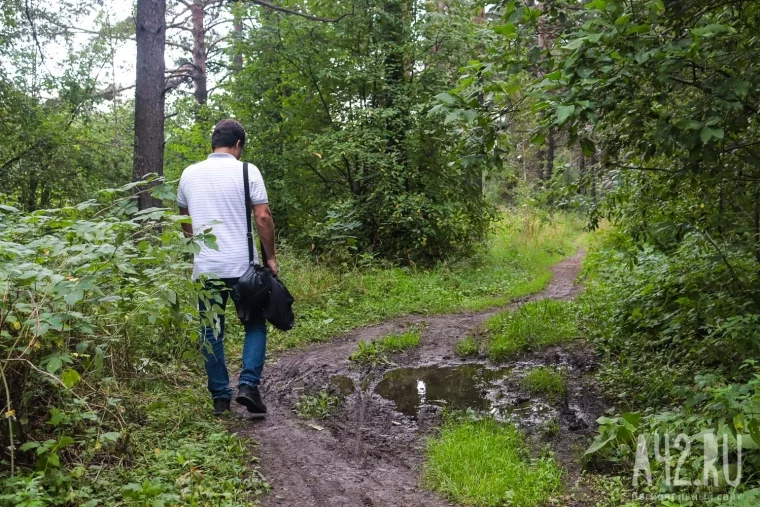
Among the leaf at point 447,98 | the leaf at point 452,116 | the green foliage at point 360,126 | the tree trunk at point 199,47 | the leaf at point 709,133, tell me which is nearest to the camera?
the leaf at point 709,133

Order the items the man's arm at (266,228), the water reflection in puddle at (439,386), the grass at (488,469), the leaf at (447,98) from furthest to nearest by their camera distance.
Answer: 1. the water reflection in puddle at (439,386)
2. the man's arm at (266,228)
3. the leaf at (447,98)
4. the grass at (488,469)

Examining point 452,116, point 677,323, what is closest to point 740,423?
point 677,323

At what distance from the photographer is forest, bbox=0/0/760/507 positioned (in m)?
2.90

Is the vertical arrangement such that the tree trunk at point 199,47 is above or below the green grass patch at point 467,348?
above

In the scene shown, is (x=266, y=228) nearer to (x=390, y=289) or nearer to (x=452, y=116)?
(x=452, y=116)

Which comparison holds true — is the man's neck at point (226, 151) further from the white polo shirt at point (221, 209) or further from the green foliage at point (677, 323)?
the green foliage at point (677, 323)

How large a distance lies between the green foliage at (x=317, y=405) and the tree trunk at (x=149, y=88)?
413 centimetres

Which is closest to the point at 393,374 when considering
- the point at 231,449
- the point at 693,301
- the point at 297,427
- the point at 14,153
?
the point at 297,427

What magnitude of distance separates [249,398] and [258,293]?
782 millimetres

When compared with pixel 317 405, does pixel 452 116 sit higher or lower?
higher

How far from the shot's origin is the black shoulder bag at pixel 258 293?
4160 millimetres

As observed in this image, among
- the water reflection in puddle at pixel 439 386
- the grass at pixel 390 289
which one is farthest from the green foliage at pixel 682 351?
the grass at pixel 390 289

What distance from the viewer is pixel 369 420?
14.7ft

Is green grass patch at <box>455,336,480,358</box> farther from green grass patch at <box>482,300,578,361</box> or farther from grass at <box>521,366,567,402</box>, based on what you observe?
grass at <box>521,366,567,402</box>
